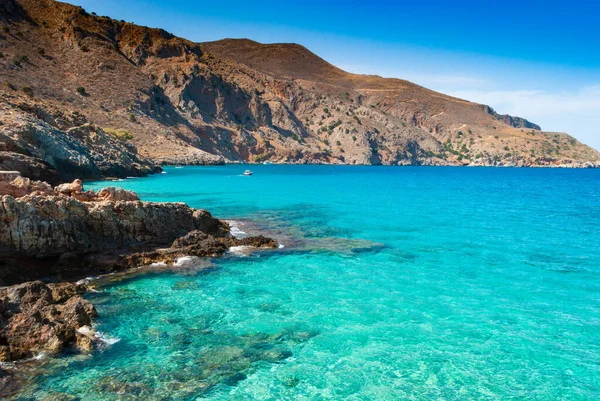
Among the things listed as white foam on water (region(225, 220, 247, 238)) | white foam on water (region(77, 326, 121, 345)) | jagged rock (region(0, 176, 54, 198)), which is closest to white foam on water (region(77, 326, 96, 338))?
white foam on water (region(77, 326, 121, 345))

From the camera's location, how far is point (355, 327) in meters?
11.8

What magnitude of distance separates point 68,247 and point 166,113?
10117cm

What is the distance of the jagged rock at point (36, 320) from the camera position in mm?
9406

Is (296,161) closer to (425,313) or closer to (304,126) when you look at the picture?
(304,126)

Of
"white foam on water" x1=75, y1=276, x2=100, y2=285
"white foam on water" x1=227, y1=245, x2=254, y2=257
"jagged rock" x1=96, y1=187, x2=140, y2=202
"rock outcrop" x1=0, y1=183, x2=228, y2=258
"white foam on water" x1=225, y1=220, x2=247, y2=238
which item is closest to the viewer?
"white foam on water" x1=75, y1=276, x2=100, y2=285

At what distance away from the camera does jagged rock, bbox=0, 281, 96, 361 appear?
941cm

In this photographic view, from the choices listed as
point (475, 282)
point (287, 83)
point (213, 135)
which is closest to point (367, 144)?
point (287, 83)

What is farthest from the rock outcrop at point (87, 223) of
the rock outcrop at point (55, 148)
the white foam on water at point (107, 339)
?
the rock outcrop at point (55, 148)

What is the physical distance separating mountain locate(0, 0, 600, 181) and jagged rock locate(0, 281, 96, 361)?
1882 centimetres

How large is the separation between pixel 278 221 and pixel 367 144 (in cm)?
13909

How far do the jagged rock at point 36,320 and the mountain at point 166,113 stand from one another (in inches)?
741

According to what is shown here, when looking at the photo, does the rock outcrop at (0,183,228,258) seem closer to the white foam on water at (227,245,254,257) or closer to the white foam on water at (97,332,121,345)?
the white foam on water at (227,245,254,257)

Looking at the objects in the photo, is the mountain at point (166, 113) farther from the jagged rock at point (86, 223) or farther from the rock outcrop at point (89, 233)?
the jagged rock at point (86, 223)

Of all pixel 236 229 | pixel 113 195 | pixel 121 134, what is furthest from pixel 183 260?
pixel 121 134
